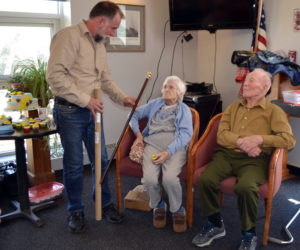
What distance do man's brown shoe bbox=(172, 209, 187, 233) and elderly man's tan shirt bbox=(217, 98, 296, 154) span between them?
583mm

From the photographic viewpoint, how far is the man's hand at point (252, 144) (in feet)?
7.04

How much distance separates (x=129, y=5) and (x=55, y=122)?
6.06ft

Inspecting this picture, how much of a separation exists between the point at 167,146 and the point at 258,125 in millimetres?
641

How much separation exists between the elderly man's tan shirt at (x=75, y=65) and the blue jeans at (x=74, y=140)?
0.14 metres

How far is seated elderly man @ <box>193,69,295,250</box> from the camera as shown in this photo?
2.08m

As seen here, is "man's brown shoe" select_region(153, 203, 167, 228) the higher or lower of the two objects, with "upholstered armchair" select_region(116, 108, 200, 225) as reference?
lower

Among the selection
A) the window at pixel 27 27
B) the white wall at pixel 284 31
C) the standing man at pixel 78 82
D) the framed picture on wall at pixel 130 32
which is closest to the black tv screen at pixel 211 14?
the white wall at pixel 284 31

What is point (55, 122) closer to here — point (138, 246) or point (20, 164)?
point (20, 164)

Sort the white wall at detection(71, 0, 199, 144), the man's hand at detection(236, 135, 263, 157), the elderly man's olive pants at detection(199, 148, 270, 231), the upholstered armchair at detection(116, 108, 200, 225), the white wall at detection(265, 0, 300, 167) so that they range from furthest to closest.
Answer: the white wall at detection(71, 0, 199, 144)
the white wall at detection(265, 0, 300, 167)
the upholstered armchair at detection(116, 108, 200, 225)
the man's hand at detection(236, 135, 263, 157)
the elderly man's olive pants at detection(199, 148, 270, 231)

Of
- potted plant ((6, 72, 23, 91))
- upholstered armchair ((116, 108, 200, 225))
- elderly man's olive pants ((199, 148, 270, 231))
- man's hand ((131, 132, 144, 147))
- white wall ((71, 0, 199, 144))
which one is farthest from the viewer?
white wall ((71, 0, 199, 144))

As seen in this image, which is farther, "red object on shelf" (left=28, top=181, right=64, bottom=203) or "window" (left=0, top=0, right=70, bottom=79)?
"window" (left=0, top=0, right=70, bottom=79)

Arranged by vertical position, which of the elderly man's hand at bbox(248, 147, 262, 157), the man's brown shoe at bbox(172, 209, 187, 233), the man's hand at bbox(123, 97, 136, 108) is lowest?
the man's brown shoe at bbox(172, 209, 187, 233)

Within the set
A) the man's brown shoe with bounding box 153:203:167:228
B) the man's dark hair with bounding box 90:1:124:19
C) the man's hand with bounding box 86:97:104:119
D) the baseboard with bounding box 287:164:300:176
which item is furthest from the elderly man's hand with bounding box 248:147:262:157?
the baseboard with bounding box 287:164:300:176

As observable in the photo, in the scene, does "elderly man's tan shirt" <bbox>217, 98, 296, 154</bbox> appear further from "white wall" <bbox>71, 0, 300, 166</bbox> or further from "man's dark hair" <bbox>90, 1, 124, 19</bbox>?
"white wall" <bbox>71, 0, 300, 166</bbox>
